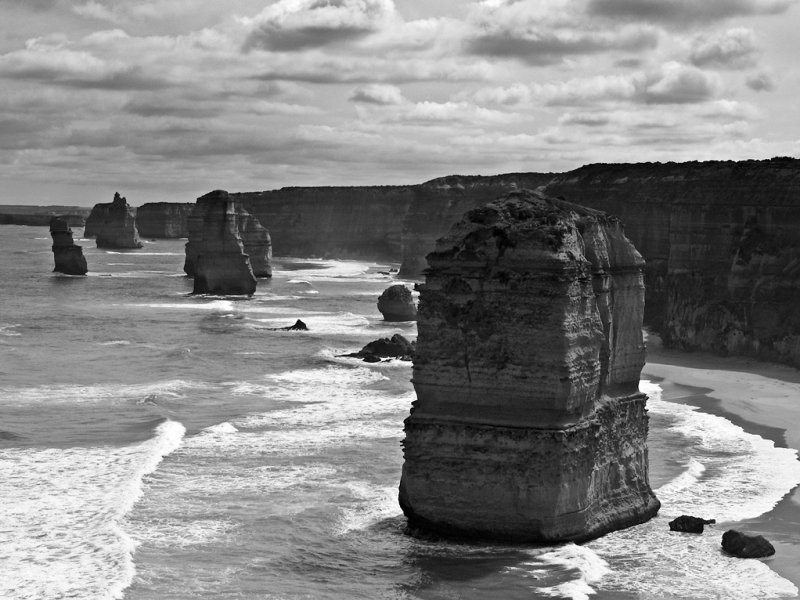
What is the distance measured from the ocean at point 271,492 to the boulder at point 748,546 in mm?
239

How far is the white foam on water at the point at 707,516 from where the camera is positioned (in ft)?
62.3

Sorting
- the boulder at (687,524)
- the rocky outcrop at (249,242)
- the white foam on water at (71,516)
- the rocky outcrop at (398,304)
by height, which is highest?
the rocky outcrop at (249,242)

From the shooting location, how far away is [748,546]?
20.3 meters

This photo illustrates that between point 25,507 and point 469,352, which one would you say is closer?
point 469,352

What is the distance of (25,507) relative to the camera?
23.6 metres

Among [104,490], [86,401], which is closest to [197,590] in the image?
[104,490]

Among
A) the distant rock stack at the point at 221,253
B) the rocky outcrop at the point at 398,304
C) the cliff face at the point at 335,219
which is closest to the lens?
the rocky outcrop at the point at 398,304

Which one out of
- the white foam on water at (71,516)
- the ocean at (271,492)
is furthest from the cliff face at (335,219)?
the white foam on water at (71,516)

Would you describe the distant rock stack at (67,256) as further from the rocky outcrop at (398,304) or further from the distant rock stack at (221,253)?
the rocky outcrop at (398,304)

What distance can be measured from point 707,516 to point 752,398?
52.7 feet

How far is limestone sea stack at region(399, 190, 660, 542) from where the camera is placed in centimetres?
2052

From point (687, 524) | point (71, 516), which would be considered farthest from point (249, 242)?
point (687, 524)

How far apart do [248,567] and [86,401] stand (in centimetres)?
1791

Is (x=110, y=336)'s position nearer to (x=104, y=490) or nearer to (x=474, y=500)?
(x=104, y=490)
